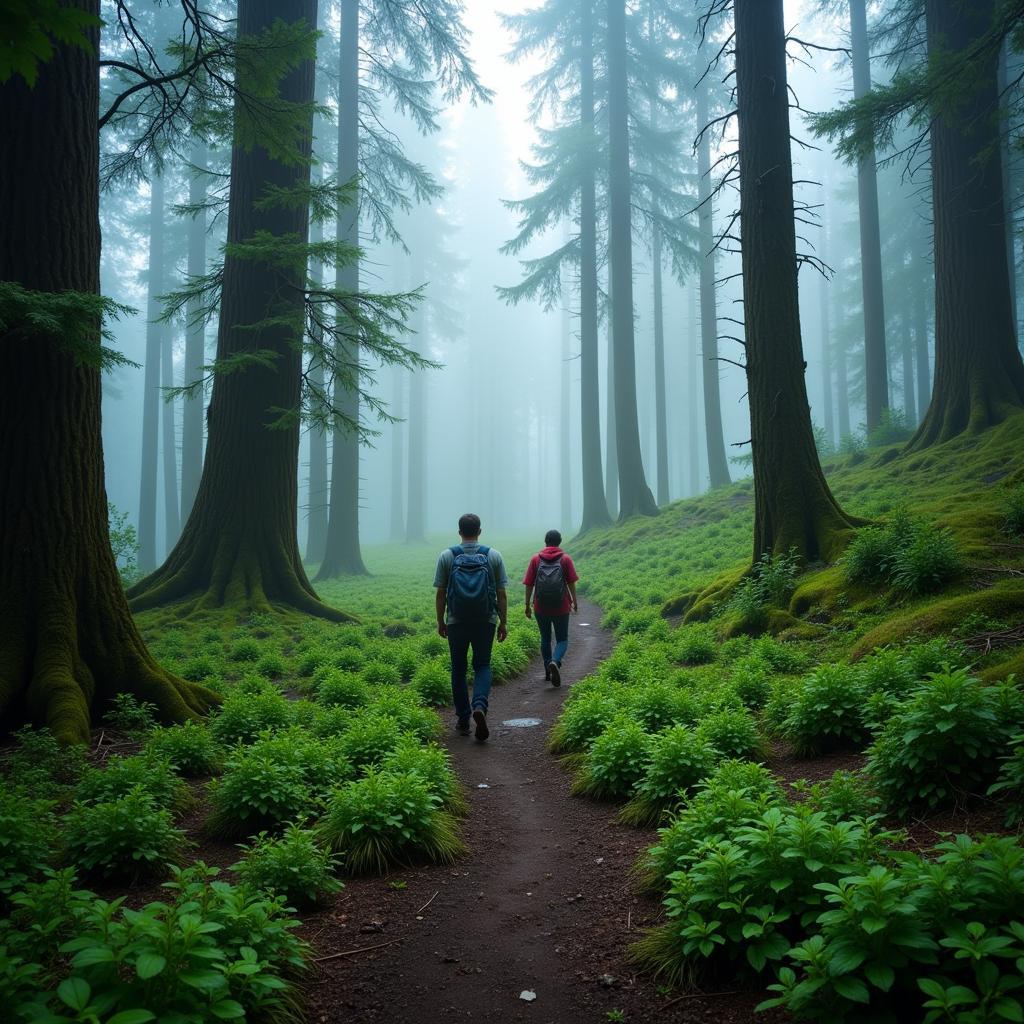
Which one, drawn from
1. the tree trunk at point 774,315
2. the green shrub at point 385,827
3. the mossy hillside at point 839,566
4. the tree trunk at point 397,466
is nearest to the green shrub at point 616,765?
the green shrub at point 385,827

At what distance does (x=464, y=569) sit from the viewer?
6.48m

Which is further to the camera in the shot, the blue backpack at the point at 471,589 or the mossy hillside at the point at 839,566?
the blue backpack at the point at 471,589

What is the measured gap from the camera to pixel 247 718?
5.68 meters

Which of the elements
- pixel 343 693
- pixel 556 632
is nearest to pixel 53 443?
pixel 343 693

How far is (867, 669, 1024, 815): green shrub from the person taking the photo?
3.29 m

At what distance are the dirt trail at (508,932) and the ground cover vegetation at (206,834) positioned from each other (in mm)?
212

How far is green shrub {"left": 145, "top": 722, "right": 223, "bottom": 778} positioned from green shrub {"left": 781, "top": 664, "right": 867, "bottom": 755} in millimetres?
4415

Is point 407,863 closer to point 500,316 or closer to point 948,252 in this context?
point 948,252

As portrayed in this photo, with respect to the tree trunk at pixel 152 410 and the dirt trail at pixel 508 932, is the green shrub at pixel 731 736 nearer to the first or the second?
the dirt trail at pixel 508 932

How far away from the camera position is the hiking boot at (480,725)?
6.28 metres

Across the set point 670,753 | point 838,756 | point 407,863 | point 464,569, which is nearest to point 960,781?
point 838,756

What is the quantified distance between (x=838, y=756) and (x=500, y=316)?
6076 cm

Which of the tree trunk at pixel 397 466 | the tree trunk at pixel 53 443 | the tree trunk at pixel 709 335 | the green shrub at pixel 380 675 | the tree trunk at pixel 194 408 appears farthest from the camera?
the tree trunk at pixel 397 466

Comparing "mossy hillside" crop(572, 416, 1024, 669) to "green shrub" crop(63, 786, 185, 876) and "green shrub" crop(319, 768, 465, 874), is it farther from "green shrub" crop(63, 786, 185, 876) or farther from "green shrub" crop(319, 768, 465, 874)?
"green shrub" crop(63, 786, 185, 876)
